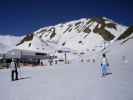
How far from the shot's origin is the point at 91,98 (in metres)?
8.44

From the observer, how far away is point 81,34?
194500 mm

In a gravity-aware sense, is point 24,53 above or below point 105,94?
above

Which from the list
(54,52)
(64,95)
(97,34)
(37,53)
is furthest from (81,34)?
(64,95)

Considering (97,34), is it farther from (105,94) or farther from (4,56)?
(105,94)

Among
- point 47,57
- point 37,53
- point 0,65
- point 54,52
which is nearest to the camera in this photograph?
point 0,65

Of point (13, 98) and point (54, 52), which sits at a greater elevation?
point (54, 52)

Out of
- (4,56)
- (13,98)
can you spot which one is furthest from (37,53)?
(13,98)

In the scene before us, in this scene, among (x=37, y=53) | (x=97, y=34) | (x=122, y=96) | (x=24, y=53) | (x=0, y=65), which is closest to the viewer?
(x=122, y=96)

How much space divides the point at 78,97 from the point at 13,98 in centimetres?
262

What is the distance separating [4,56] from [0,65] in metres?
2.49

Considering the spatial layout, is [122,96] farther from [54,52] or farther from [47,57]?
[54,52]

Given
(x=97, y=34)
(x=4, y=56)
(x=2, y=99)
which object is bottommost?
(x=2, y=99)

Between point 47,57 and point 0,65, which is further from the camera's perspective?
point 47,57

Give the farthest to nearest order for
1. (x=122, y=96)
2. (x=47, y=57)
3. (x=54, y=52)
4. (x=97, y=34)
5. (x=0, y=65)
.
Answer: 1. (x=97, y=34)
2. (x=54, y=52)
3. (x=47, y=57)
4. (x=0, y=65)
5. (x=122, y=96)
